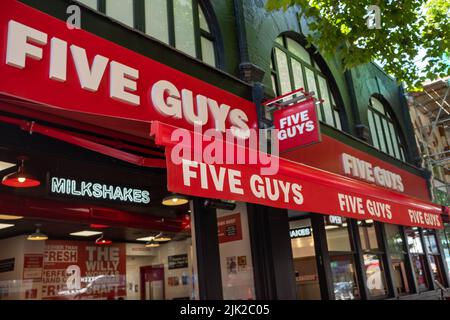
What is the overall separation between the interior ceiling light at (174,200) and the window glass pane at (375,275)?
602 cm

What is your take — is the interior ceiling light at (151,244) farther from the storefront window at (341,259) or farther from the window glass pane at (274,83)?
the window glass pane at (274,83)

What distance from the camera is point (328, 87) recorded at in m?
12.0

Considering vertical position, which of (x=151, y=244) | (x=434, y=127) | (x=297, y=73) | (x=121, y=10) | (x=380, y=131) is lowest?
(x=151, y=244)

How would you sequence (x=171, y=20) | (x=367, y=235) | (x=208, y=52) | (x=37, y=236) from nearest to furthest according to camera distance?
1. (x=37, y=236)
2. (x=171, y=20)
3. (x=208, y=52)
4. (x=367, y=235)

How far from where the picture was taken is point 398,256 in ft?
41.3

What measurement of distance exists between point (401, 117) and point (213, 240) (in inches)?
472

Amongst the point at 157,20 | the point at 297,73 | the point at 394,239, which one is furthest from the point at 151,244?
the point at 394,239

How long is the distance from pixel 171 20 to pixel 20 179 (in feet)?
12.6

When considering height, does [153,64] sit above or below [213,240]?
above

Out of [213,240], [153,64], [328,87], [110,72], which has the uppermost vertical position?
[328,87]

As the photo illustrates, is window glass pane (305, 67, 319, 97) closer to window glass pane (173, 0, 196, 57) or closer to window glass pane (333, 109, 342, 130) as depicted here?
window glass pane (333, 109, 342, 130)

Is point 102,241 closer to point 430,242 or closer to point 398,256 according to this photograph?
point 398,256

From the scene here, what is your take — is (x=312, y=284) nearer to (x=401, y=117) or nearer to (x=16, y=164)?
(x=16, y=164)
